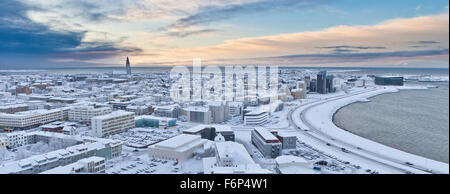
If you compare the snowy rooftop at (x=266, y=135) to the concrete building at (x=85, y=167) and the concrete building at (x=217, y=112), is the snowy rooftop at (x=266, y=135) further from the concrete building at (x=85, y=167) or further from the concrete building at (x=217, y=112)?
the concrete building at (x=85, y=167)

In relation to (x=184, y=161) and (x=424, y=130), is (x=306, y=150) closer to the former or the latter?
(x=184, y=161)

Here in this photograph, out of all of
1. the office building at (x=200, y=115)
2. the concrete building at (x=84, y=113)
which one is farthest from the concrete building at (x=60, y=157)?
the concrete building at (x=84, y=113)

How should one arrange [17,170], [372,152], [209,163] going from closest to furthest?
[17,170], [209,163], [372,152]

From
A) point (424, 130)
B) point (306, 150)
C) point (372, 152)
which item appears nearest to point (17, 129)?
point (306, 150)
